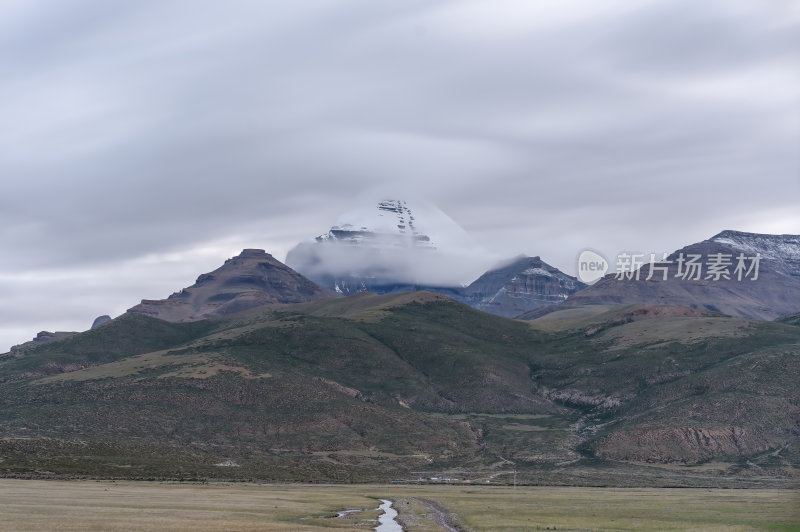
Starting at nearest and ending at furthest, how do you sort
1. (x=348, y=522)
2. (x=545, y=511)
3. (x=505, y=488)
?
(x=348, y=522)
(x=545, y=511)
(x=505, y=488)

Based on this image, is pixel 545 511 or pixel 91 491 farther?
pixel 91 491

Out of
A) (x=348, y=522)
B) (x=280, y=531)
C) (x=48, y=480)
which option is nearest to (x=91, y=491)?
(x=48, y=480)

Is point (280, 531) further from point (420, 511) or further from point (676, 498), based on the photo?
point (676, 498)

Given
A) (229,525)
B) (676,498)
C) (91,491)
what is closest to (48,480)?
(91,491)

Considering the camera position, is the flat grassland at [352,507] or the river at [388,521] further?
the river at [388,521]

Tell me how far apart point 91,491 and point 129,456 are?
7126cm

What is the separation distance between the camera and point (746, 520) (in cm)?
10388

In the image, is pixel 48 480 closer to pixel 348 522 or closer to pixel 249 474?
pixel 249 474

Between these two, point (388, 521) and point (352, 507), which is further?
point (352, 507)

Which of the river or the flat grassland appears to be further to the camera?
the river

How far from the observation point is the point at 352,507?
125m

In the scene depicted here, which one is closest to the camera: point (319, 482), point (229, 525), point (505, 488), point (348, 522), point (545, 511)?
point (229, 525)

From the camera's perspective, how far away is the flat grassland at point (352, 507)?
90.8 meters

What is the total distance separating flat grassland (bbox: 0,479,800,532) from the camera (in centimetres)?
9081
